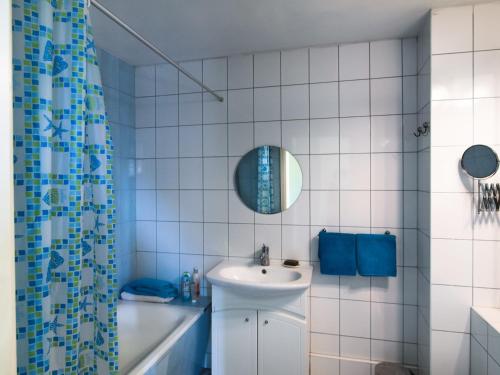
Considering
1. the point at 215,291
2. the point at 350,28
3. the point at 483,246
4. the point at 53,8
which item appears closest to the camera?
the point at 53,8

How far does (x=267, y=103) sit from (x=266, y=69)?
0.24m

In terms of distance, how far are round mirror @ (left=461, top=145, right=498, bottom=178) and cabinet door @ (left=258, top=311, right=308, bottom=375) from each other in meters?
1.27

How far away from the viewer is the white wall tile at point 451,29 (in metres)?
1.56

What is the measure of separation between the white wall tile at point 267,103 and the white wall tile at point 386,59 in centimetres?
65

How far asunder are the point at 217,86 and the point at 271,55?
1.49 ft

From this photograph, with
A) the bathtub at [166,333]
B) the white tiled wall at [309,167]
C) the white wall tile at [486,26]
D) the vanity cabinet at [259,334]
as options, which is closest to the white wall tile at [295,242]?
the white tiled wall at [309,167]

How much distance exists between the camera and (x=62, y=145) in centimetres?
85

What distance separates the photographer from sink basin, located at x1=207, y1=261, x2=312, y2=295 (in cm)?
167

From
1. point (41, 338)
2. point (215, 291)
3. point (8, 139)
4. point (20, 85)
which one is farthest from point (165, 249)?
point (8, 139)

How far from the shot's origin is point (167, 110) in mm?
2307

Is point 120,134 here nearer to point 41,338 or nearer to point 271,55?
point 271,55

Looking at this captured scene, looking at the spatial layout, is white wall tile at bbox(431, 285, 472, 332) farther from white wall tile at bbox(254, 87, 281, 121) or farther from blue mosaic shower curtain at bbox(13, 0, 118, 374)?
blue mosaic shower curtain at bbox(13, 0, 118, 374)

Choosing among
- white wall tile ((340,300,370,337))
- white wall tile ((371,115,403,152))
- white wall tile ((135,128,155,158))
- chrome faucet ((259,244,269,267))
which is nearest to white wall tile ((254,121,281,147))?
white wall tile ((371,115,403,152))

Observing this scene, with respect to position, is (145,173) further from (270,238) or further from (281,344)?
(281,344)
